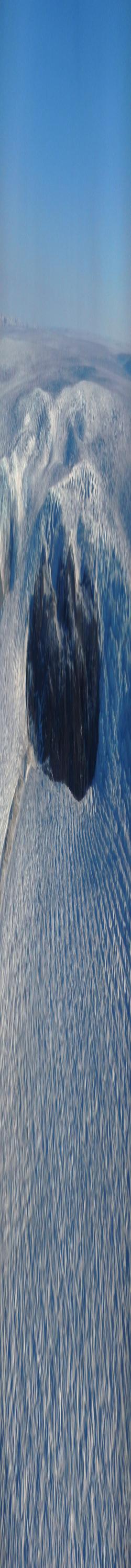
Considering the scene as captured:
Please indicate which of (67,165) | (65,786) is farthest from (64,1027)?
(67,165)

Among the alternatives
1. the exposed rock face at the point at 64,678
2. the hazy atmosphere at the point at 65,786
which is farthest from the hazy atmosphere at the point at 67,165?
the exposed rock face at the point at 64,678

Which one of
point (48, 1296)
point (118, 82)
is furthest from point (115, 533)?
point (48, 1296)

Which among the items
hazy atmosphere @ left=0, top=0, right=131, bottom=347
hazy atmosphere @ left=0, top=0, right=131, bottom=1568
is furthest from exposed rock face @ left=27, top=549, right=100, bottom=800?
hazy atmosphere @ left=0, top=0, right=131, bottom=347

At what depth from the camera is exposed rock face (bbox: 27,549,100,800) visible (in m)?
0.36

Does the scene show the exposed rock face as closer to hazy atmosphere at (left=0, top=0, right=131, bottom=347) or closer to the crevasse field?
the crevasse field

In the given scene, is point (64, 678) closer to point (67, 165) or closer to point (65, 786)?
point (65, 786)

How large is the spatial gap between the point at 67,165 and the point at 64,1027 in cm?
36

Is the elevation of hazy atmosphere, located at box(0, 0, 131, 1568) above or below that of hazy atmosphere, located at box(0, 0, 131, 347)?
below

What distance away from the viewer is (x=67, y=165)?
37cm

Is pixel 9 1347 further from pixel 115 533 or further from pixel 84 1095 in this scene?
pixel 115 533

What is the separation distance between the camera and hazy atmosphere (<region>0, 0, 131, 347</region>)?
13.7 inches

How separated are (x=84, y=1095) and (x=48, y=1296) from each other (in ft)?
0.27

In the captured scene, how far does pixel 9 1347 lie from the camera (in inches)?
13.7

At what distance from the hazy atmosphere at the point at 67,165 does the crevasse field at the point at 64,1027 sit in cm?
3
